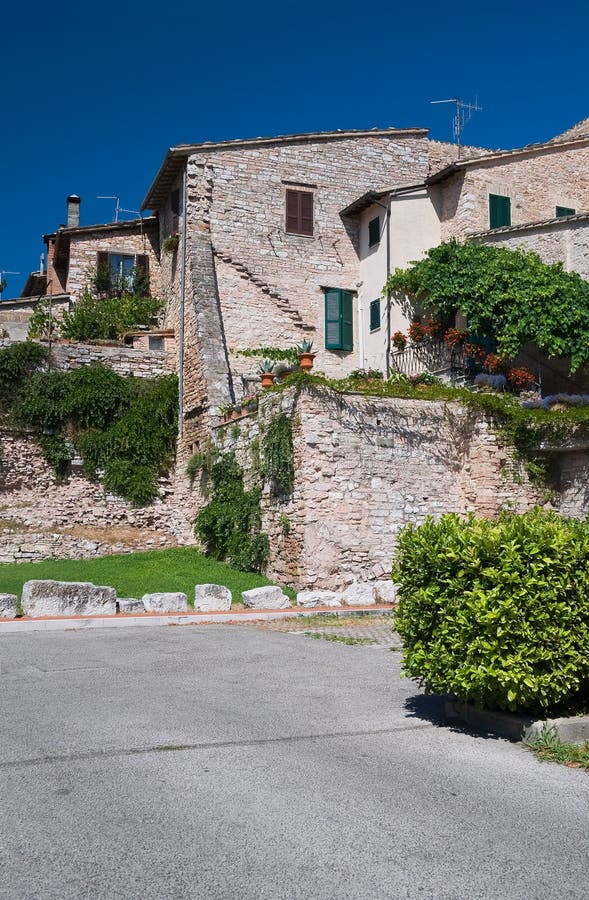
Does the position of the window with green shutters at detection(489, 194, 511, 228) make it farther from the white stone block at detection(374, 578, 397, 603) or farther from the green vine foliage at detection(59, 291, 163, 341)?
the white stone block at detection(374, 578, 397, 603)

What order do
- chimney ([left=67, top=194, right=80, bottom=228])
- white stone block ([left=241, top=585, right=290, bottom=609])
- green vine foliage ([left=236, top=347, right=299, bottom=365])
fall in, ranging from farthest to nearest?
1. chimney ([left=67, top=194, right=80, bottom=228])
2. green vine foliage ([left=236, top=347, right=299, bottom=365])
3. white stone block ([left=241, top=585, right=290, bottom=609])

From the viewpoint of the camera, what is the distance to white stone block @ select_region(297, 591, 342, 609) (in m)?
15.4

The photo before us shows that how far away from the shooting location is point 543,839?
442cm

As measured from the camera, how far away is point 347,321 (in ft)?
A: 84.1

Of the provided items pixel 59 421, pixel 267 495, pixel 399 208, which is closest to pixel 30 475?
pixel 59 421

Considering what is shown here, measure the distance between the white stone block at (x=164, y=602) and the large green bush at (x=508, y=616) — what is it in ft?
26.5

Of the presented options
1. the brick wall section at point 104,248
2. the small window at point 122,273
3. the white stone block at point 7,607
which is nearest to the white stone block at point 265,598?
the white stone block at point 7,607

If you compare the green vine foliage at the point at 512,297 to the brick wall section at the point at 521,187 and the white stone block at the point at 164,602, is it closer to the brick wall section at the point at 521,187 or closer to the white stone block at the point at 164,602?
the brick wall section at the point at 521,187

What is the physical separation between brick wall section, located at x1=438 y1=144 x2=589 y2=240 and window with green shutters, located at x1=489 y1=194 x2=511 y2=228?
0.14 m

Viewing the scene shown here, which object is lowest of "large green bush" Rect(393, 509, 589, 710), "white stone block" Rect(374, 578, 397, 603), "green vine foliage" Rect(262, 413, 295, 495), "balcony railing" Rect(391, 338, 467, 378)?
"white stone block" Rect(374, 578, 397, 603)

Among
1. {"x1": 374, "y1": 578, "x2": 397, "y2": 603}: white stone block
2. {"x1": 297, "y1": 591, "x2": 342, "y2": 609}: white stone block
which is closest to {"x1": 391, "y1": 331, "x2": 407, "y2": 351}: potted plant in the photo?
{"x1": 374, "y1": 578, "x2": 397, "y2": 603}: white stone block

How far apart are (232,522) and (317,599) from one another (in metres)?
4.22

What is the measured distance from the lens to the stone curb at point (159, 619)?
12758 millimetres

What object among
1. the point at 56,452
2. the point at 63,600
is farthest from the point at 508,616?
the point at 56,452
